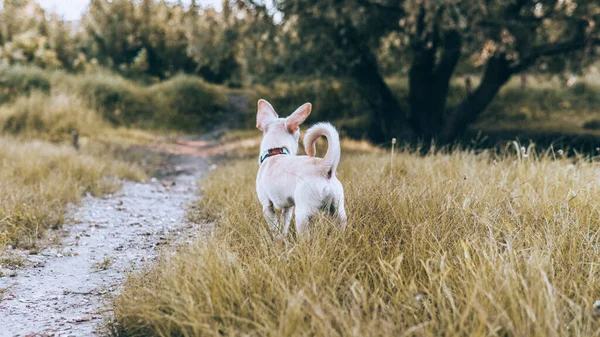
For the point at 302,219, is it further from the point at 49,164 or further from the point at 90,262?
the point at 49,164

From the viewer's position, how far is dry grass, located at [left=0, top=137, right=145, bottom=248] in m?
4.75

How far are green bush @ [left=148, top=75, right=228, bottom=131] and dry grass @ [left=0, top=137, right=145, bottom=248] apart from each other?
847cm

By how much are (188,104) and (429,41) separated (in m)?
10.9

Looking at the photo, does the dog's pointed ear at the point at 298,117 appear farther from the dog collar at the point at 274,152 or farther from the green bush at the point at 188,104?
the green bush at the point at 188,104

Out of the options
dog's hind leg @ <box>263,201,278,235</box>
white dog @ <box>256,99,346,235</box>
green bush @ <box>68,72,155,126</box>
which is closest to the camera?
white dog @ <box>256,99,346,235</box>

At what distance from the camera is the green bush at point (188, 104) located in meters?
17.9

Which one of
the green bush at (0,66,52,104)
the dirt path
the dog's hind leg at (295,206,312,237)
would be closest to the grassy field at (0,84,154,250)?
the dirt path

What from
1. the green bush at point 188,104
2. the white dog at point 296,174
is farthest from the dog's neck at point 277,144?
the green bush at point 188,104

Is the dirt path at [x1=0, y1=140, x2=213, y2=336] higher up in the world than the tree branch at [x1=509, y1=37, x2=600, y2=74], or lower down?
lower down

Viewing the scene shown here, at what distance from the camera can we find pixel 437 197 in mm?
3986

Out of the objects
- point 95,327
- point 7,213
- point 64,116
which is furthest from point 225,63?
point 95,327

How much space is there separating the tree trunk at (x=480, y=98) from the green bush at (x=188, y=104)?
31.5 feet

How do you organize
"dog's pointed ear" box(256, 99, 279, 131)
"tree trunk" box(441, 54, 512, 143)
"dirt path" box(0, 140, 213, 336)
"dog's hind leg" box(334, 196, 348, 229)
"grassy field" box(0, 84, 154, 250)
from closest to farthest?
"dirt path" box(0, 140, 213, 336) < "dog's hind leg" box(334, 196, 348, 229) < "dog's pointed ear" box(256, 99, 279, 131) < "grassy field" box(0, 84, 154, 250) < "tree trunk" box(441, 54, 512, 143)

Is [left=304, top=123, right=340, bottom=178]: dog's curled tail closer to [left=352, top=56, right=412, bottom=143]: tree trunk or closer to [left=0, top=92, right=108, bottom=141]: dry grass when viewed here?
[left=352, top=56, right=412, bottom=143]: tree trunk
